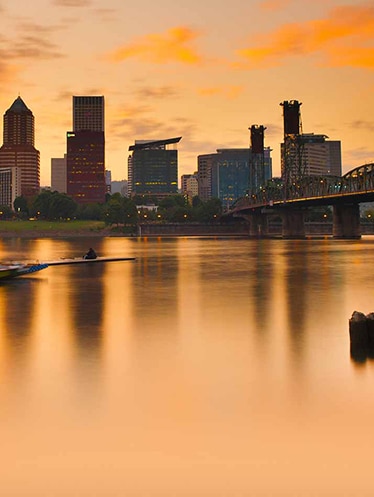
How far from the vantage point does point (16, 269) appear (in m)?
55.8

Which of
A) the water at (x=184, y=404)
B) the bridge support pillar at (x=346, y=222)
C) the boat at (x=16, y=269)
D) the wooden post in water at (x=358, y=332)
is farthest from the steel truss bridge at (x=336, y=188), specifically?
the wooden post in water at (x=358, y=332)

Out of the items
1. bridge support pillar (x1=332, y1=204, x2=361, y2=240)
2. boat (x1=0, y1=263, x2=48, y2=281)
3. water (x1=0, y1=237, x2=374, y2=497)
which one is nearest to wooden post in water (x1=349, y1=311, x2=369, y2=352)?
water (x1=0, y1=237, x2=374, y2=497)

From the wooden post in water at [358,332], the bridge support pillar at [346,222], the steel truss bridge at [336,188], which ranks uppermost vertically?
the steel truss bridge at [336,188]

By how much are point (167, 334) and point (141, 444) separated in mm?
12389

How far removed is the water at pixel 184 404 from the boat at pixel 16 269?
896 inches

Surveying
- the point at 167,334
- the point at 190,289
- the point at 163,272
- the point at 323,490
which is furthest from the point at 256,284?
the point at 323,490

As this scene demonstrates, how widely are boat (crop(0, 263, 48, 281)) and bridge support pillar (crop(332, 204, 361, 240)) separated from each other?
12731 cm

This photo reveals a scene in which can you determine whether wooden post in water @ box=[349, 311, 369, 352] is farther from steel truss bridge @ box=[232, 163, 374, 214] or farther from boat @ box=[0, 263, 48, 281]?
steel truss bridge @ box=[232, 163, 374, 214]

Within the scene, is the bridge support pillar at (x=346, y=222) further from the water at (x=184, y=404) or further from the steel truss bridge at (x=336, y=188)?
the water at (x=184, y=404)

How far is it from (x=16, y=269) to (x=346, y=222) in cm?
13693

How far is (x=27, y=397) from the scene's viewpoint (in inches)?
599

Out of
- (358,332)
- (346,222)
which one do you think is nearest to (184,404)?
(358,332)

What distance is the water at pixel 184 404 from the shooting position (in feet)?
34.5

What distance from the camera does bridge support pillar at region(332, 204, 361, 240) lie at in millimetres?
175000
